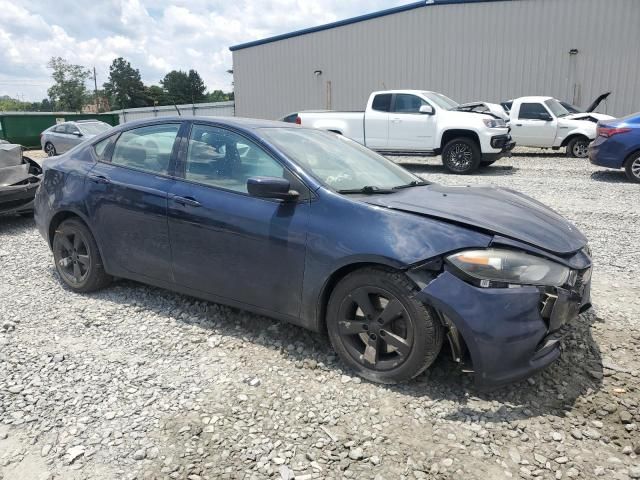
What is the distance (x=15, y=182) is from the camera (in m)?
7.34

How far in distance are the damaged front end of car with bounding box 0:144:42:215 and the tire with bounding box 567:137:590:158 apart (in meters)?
13.0

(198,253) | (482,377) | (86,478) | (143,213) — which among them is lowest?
(86,478)

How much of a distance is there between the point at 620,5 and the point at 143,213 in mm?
21497

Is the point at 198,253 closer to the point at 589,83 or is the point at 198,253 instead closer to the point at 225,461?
the point at 225,461

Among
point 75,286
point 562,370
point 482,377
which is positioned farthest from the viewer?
point 75,286

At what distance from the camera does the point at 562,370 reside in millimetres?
3156

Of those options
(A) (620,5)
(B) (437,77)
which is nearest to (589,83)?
(A) (620,5)

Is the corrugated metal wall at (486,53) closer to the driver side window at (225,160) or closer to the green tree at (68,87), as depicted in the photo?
the driver side window at (225,160)

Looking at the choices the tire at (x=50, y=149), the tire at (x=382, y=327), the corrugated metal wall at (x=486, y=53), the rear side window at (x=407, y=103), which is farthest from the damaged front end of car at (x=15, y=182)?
the corrugated metal wall at (x=486, y=53)

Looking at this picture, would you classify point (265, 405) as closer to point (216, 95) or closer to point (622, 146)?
point (622, 146)

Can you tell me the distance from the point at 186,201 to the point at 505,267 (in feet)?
7.22

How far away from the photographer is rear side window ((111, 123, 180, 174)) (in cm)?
399

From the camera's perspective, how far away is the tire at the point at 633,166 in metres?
9.68

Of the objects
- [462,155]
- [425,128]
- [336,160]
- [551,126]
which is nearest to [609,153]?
[462,155]
